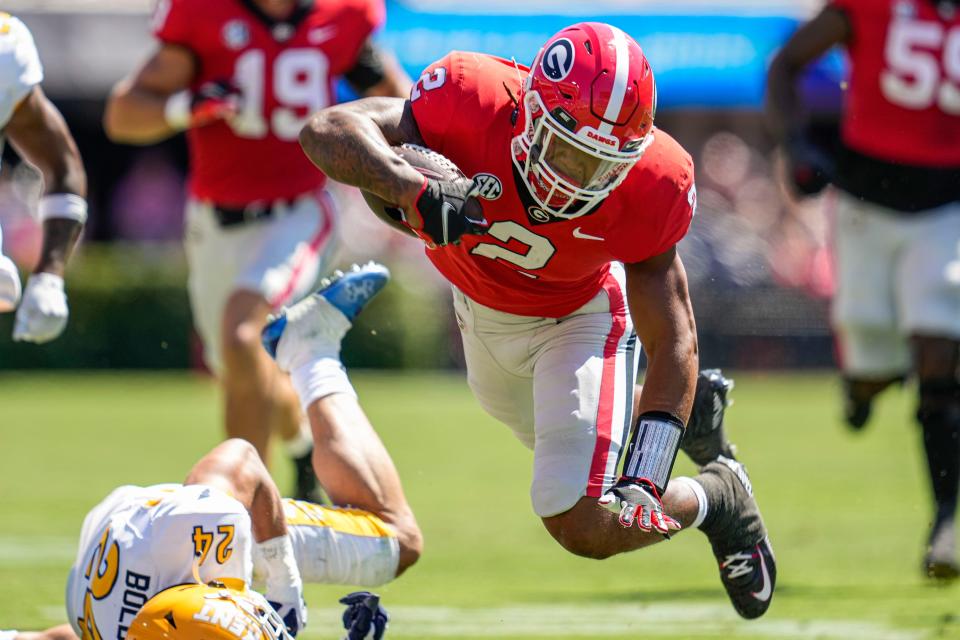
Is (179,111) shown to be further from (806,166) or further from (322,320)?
(806,166)

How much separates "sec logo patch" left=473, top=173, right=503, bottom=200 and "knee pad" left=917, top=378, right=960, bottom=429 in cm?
279

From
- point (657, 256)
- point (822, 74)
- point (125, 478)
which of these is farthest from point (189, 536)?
point (822, 74)

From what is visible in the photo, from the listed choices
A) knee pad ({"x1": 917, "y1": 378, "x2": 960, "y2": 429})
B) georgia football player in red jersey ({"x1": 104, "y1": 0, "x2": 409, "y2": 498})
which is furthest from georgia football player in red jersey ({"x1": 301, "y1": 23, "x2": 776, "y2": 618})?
georgia football player in red jersey ({"x1": 104, "y1": 0, "x2": 409, "y2": 498})

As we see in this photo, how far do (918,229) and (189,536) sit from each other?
4.15m

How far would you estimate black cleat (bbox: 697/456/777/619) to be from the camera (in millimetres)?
4723

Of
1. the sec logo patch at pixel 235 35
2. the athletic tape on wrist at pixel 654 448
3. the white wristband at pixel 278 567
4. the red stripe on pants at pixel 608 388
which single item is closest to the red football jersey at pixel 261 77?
the sec logo patch at pixel 235 35

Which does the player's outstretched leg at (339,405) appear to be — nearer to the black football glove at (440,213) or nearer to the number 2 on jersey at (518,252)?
the number 2 on jersey at (518,252)

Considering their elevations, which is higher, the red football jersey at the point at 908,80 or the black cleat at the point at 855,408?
the red football jersey at the point at 908,80

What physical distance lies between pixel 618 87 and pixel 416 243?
12.5 meters

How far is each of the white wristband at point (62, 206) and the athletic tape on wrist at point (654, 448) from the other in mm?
2130

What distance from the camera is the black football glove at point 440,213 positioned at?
3.73 m

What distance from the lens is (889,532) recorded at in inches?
285

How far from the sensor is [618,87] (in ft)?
13.3

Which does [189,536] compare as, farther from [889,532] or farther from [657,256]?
[889,532]
